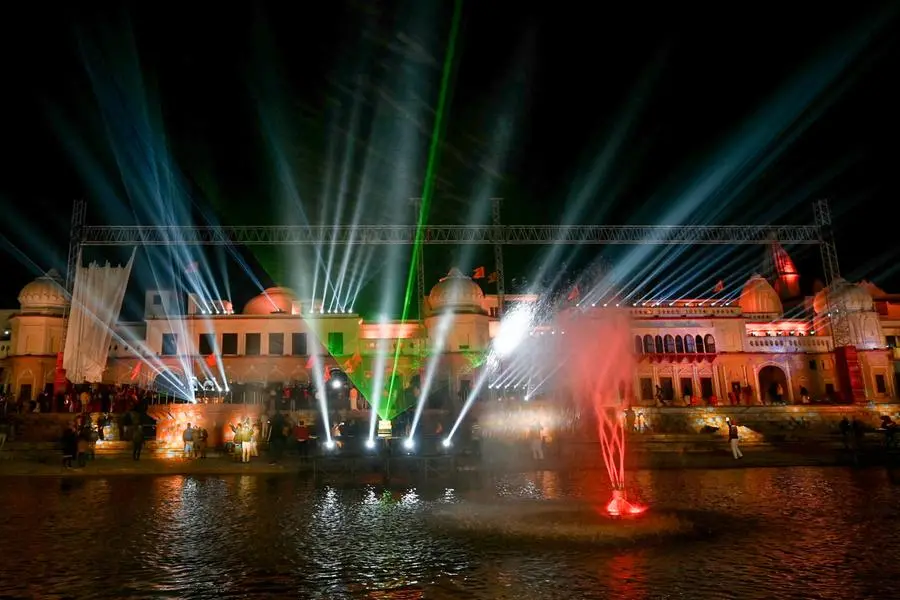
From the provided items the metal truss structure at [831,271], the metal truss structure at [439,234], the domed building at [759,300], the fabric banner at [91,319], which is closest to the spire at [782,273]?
the domed building at [759,300]

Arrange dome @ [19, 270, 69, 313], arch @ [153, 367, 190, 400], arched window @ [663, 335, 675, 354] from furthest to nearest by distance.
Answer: arched window @ [663, 335, 675, 354] → dome @ [19, 270, 69, 313] → arch @ [153, 367, 190, 400]

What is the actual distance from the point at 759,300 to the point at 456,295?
86.7 ft

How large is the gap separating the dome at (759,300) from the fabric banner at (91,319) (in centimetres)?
4758

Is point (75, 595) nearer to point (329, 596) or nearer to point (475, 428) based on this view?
point (329, 596)

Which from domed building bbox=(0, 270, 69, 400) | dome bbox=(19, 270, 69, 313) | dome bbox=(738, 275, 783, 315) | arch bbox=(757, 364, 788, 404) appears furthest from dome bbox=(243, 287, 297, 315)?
dome bbox=(738, 275, 783, 315)

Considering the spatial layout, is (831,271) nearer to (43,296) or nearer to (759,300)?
(759,300)

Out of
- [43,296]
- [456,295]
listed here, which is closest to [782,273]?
A: [456,295]

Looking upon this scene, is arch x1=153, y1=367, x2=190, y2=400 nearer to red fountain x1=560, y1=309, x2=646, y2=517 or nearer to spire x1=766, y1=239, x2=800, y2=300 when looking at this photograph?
red fountain x1=560, y1=309, x2=646, y2=517

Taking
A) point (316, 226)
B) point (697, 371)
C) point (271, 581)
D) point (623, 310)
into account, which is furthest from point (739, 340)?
point (271, 581)

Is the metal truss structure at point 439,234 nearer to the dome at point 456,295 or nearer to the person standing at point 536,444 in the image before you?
the dome at point 456,295

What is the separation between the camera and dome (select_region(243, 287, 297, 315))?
48.1 metres

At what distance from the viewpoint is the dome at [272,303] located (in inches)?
1895

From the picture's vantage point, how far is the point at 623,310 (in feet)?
Answer: 152

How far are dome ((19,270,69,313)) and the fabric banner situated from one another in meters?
8.34
